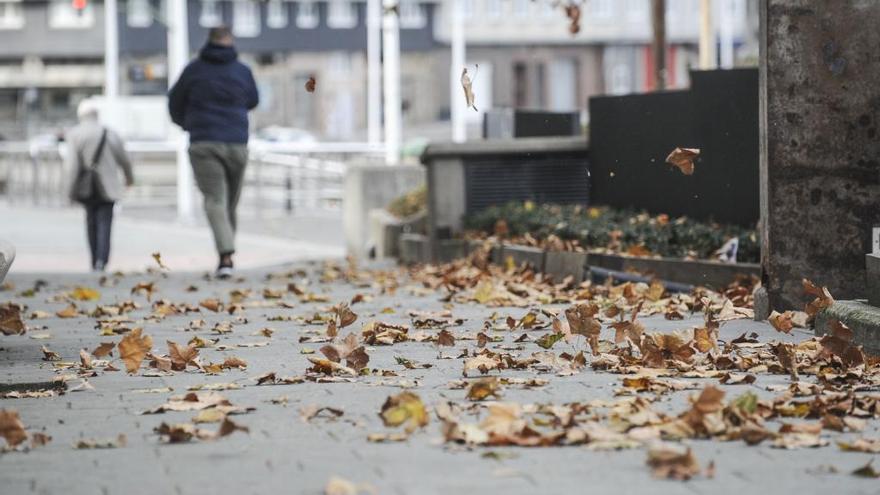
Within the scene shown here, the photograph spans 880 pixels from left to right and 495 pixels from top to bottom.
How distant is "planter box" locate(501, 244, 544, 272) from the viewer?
548 inches

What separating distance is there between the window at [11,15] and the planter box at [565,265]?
84310mm

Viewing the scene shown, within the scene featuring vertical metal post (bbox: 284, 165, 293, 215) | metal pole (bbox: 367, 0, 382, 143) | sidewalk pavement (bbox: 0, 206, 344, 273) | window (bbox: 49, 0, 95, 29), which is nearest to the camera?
sidewalk pavement (bbox: 0, 206, 344, 273)

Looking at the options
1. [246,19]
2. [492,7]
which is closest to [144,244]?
[492,7]

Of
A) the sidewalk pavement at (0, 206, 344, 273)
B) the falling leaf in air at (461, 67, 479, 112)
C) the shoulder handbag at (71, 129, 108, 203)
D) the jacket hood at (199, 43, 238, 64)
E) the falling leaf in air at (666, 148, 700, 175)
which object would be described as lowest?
the sidewalk pavement at (0, 206, 344, 273)

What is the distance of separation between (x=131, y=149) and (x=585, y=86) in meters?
48.4

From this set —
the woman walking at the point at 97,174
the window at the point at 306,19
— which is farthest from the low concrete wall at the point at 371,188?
the window at the point at 306,19

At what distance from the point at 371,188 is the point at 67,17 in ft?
243

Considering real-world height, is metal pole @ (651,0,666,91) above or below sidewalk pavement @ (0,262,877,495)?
above

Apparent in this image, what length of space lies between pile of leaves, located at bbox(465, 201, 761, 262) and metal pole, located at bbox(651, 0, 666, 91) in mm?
10988

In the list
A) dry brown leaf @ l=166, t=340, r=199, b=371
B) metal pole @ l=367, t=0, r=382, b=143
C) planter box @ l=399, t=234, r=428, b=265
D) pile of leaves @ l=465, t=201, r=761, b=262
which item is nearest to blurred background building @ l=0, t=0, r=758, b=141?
metal pole @ l=367, t=0, r=382, b=143

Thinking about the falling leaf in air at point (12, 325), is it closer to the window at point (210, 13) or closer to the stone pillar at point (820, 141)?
the stone pillar at point (820, 141)

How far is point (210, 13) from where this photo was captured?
92688 millimetres

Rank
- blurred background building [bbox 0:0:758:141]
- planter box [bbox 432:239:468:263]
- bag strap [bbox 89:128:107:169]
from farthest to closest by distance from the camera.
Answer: blurred background building [bbox 0:0:758:141] < bag strap [bbox 89:128:107:169] < planter box [bbox 432:239:468:263]

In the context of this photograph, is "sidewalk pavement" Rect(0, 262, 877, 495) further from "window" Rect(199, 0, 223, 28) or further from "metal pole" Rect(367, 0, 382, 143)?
"window" Rect(199, 0, 223, 28)
